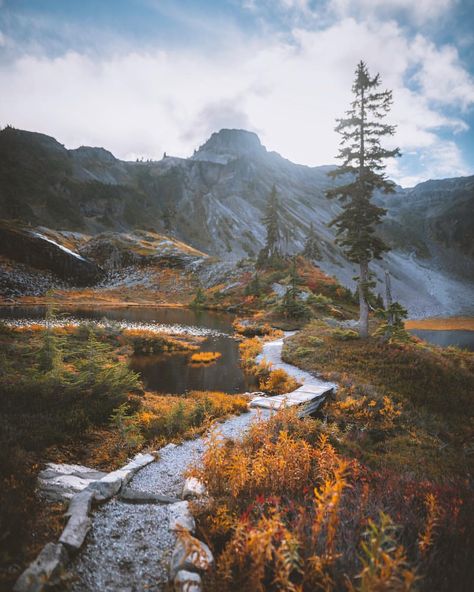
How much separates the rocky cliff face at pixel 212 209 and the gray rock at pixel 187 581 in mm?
88673

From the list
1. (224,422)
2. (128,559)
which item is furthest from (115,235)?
(128,559)

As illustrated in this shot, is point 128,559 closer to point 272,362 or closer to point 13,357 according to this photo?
point 13,357

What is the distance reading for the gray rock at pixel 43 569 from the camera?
3.29 metres

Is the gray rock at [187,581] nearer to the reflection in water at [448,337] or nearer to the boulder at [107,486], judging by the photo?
the boulder at [107,486]

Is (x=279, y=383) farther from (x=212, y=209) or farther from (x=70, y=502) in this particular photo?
(x=212, y=209)

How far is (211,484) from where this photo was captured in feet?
19.0

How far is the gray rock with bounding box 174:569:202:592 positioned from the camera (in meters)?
3.49

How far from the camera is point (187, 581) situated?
354 cm

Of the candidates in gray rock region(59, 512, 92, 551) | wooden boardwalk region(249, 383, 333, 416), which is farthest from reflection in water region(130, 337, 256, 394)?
gray rock region(59, 512, 92, 551)

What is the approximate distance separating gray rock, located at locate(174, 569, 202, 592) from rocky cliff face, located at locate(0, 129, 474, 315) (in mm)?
88673

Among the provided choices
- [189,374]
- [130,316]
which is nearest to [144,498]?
[189,374]

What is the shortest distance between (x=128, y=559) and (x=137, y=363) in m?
16.9

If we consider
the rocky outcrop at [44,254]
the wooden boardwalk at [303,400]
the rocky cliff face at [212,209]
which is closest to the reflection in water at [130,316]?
the wooden boardwalk at [303,400]

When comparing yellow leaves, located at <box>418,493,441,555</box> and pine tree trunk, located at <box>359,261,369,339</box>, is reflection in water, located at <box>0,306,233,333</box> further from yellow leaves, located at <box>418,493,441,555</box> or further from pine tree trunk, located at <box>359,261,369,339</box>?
yellow leaves, located at <box>418,493,441,555</box>
